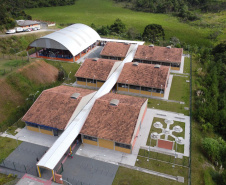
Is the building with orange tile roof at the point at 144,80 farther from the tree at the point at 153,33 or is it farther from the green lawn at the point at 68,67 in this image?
the tree at the point at 153,33

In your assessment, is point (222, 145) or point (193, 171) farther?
point (222, 145)

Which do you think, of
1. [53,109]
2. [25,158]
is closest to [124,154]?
[53,109]

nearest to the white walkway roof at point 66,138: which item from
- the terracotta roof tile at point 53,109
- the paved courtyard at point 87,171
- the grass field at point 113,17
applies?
the terracotta roof tile at point 53,109

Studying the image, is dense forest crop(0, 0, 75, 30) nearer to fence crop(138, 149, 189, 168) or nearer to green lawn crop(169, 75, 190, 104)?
green lawn crop(169, 75, 190, 104)

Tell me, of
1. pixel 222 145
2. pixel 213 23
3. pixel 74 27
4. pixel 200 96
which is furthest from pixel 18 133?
pixel 213 23

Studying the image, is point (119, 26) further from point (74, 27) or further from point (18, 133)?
point (18, 133)

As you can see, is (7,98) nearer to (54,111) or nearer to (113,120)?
(54,111)
